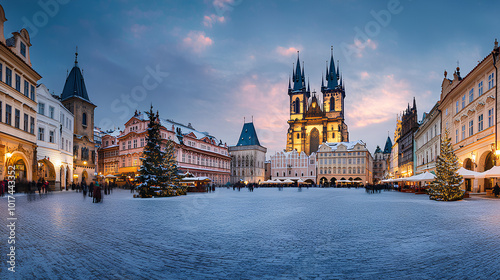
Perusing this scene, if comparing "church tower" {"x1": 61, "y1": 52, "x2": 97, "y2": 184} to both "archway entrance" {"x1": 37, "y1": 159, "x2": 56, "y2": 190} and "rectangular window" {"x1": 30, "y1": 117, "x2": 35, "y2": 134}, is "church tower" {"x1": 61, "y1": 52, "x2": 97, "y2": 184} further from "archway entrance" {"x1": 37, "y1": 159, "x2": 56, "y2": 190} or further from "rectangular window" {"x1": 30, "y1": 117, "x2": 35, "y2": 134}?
"rectangular window" {"x1": 30, "y1": 117, "x2": 35, "y2": 134}

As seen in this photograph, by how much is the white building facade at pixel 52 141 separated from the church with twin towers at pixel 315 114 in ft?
339

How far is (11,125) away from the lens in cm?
2538

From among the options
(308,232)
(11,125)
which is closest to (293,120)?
(11,125)

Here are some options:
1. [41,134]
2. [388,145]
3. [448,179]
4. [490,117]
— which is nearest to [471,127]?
[490,117]

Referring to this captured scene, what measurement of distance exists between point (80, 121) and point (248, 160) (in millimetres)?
63031

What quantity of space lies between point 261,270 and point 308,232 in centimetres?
400

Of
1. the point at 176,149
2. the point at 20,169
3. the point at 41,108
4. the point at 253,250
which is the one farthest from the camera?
the point at 176,149

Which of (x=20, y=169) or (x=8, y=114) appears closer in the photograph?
(x=8, y=114)

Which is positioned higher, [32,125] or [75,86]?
[75,86]

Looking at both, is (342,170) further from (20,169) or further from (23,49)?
(23,49)

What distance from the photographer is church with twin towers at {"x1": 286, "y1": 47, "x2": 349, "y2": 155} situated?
134500 mm

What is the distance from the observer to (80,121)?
169 feet

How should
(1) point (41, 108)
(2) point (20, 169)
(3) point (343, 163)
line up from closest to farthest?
1. (2) point (20, 169)
2. (1) point (41, 108)
3. (3) point (343, 163)

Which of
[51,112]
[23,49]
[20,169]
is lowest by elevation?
[20,169]
